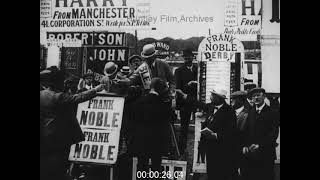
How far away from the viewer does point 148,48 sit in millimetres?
2641

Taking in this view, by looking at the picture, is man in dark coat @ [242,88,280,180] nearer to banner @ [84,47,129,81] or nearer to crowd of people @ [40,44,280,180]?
crowd of people @ [40,44,280,180]

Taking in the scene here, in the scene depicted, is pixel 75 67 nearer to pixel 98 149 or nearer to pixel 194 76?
pixel 98 149

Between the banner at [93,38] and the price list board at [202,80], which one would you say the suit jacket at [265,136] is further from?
the banner at [93,38]

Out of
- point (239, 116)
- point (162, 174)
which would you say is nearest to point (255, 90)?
point (239, 116)

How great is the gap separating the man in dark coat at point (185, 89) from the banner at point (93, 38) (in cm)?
42

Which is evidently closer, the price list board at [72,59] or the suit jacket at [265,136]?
the suit jacket at [265,136]

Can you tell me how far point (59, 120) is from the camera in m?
2.67

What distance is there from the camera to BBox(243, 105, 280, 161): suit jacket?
102 inches

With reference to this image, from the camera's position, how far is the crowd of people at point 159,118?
2602 mm

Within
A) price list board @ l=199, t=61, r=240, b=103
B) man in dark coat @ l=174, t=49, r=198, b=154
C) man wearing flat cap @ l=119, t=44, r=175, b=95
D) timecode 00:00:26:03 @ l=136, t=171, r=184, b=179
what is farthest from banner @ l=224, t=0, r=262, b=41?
timecode 00:00:26:03 @ l=136, t=171, r=184, b=179

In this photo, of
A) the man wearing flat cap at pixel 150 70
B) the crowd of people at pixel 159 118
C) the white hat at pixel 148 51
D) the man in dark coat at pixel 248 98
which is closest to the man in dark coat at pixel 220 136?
→ the crowd of people at pixel 159 118

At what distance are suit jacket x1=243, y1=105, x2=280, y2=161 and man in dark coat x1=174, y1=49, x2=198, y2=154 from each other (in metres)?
0.39
